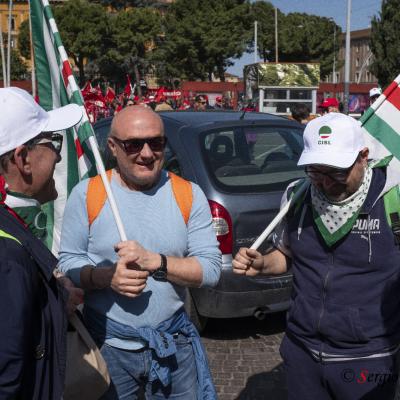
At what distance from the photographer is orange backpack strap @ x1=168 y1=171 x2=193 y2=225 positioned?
2.50 metres

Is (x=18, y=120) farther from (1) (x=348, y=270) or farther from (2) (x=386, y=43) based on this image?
(2) (x=386, y=43)

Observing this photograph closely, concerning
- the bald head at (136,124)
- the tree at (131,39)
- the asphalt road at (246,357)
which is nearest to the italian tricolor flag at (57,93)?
the bald head at (136,124)

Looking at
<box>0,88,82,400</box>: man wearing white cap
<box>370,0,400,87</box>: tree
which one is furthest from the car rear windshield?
<box>370,0,400,87</box>: tree

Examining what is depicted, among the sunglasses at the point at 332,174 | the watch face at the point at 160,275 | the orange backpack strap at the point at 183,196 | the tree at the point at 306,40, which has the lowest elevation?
the watch face at the point at 160,275

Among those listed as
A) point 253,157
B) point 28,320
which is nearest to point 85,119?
point 28,320

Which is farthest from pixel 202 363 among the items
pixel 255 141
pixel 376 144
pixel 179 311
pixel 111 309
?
pixel 255 141

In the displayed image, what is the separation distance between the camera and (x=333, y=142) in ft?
7.79

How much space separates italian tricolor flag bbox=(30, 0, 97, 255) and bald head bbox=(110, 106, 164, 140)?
1.62ft

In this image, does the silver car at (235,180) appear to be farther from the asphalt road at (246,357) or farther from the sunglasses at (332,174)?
the sunglasses at (332,174)

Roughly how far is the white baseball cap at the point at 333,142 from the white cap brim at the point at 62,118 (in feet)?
3.07

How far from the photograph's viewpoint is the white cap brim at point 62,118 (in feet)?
6.66

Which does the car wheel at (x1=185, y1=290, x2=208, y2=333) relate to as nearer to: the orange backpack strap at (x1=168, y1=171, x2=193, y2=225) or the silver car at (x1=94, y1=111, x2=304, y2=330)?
the silver car at (x1=94, y1=111, x2=304, y2=330)

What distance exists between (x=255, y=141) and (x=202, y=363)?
3.12 metres

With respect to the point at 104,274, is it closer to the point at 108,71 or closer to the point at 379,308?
the point at 379,308
